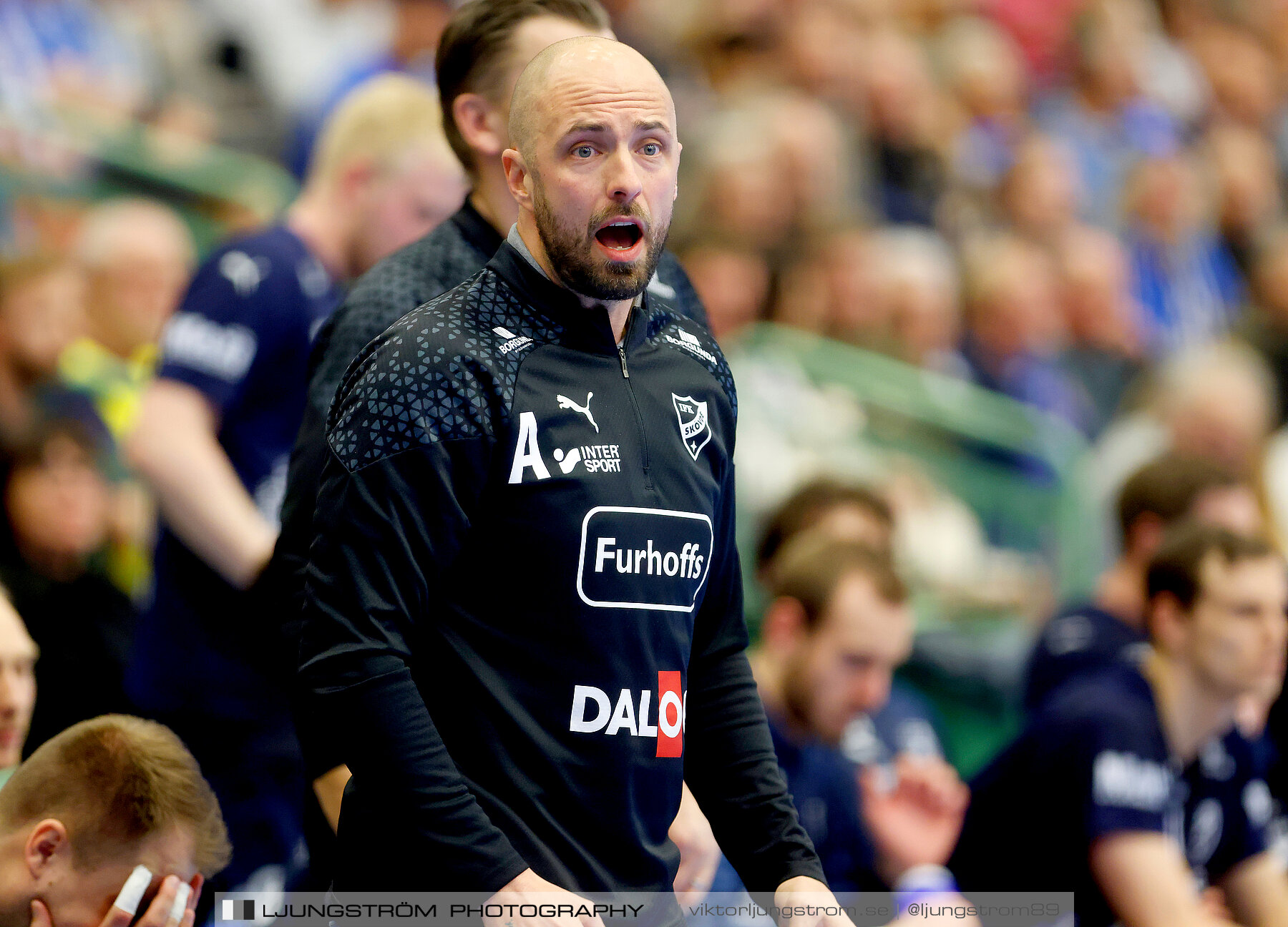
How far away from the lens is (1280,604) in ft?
14.4

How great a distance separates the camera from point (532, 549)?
2166mm

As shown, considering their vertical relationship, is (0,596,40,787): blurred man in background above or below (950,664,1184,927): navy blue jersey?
above

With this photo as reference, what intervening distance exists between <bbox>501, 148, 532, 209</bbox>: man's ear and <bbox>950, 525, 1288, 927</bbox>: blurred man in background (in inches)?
97.1

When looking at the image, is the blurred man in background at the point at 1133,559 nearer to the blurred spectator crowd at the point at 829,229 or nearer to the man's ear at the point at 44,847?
the blurred spectator crowd at the point at 829,229

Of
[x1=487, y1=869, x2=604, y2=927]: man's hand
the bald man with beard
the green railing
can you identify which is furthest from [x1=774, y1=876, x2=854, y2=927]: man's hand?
the green railing

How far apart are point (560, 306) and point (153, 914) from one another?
1076 millimetres

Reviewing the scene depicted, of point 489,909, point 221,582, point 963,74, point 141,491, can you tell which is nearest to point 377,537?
point 489,909

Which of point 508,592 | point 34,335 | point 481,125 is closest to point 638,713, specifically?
point 508,592

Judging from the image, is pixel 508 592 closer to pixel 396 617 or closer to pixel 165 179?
pixel 396 617

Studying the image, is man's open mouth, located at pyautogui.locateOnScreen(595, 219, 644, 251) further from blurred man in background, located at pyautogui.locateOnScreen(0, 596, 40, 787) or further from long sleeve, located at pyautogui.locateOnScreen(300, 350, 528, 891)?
blurred man in background, located at pyautogui.locateOnScreen(0, 596, 40, 787)

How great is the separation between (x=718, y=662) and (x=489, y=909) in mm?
625

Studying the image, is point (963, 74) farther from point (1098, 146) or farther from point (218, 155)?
point (218, 155)

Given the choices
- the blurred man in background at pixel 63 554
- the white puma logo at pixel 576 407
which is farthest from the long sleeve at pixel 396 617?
the blurred man in background at pixel 63 554

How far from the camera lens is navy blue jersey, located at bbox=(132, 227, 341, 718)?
3697 millimetres
